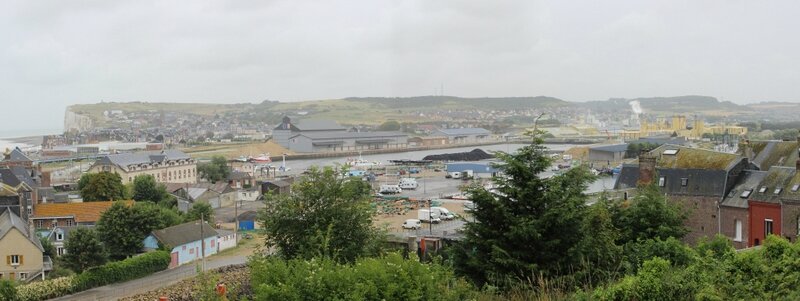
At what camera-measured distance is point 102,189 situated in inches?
686

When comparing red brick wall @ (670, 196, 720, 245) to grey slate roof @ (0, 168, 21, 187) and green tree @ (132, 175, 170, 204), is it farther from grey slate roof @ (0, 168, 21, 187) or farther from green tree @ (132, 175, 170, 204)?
grey slate roof @ (0, 168, 21, 187)

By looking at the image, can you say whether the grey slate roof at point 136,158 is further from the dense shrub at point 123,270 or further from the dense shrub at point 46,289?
the dense shrub at point 46,289

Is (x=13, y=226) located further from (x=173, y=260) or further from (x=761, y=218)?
(x=761, y=218)

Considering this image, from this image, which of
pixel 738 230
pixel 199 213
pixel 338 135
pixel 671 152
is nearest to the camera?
pixel 738 230

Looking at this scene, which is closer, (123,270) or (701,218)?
(701,218)

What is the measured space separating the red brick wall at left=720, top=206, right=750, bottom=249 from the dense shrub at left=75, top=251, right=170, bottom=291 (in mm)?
8113

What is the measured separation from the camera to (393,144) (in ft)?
198

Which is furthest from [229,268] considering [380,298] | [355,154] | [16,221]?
[355,154]

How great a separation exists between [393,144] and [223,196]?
1557 inches

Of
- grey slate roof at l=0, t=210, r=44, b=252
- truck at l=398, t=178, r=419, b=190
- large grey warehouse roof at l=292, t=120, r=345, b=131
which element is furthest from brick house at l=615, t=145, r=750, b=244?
large grey warehouse roof at l=292, t=120, r=345, b=131

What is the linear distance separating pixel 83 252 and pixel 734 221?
8.97 m

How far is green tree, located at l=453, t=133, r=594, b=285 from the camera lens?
434 cm

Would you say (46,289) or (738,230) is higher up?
(738,230)

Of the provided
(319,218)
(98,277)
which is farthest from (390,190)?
(319,218)
